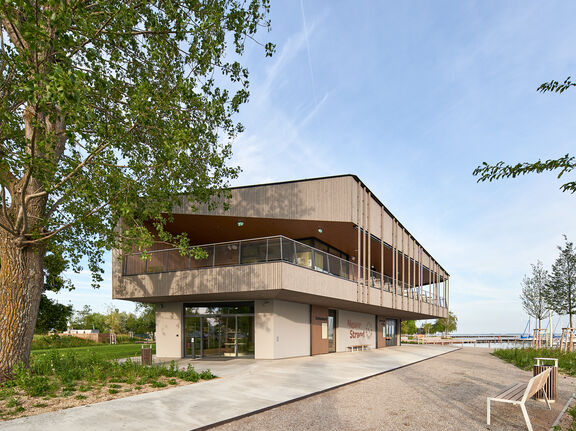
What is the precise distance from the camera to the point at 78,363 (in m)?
12.2

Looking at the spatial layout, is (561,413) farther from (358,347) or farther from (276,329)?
(358,347)

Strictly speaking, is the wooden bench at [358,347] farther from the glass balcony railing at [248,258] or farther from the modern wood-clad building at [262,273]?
the glass balcony railing at [248,258]

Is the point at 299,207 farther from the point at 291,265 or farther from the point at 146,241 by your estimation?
the point at 146,241

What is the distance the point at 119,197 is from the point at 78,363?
Result: 17.2 ft

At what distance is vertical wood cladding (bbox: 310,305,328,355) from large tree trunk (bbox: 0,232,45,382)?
1419 cm

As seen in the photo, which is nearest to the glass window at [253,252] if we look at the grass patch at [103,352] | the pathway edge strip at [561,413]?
the grass patch at [103,352]

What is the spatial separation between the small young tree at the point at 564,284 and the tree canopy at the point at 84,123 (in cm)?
3245

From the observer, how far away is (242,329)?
19.7m

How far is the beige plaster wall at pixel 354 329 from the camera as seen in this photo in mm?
25734

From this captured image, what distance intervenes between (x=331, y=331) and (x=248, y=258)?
10.6 m

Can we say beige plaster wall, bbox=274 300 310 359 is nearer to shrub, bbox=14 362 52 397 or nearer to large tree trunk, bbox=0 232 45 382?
large tree trunk, bbox=0 232 45 382

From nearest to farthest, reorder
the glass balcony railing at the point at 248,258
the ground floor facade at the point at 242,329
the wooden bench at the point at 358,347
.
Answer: the glass balcony railing at the point at 248,258
the ground floor facade at the point at 242,329
the wooden bench at the point at 358,347

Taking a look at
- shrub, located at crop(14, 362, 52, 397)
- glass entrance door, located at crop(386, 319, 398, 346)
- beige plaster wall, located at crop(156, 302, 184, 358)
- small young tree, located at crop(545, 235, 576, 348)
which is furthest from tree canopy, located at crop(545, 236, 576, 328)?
shrub, located at crop(14, 362, 52, 397)

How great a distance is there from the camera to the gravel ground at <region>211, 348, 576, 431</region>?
7070mm
